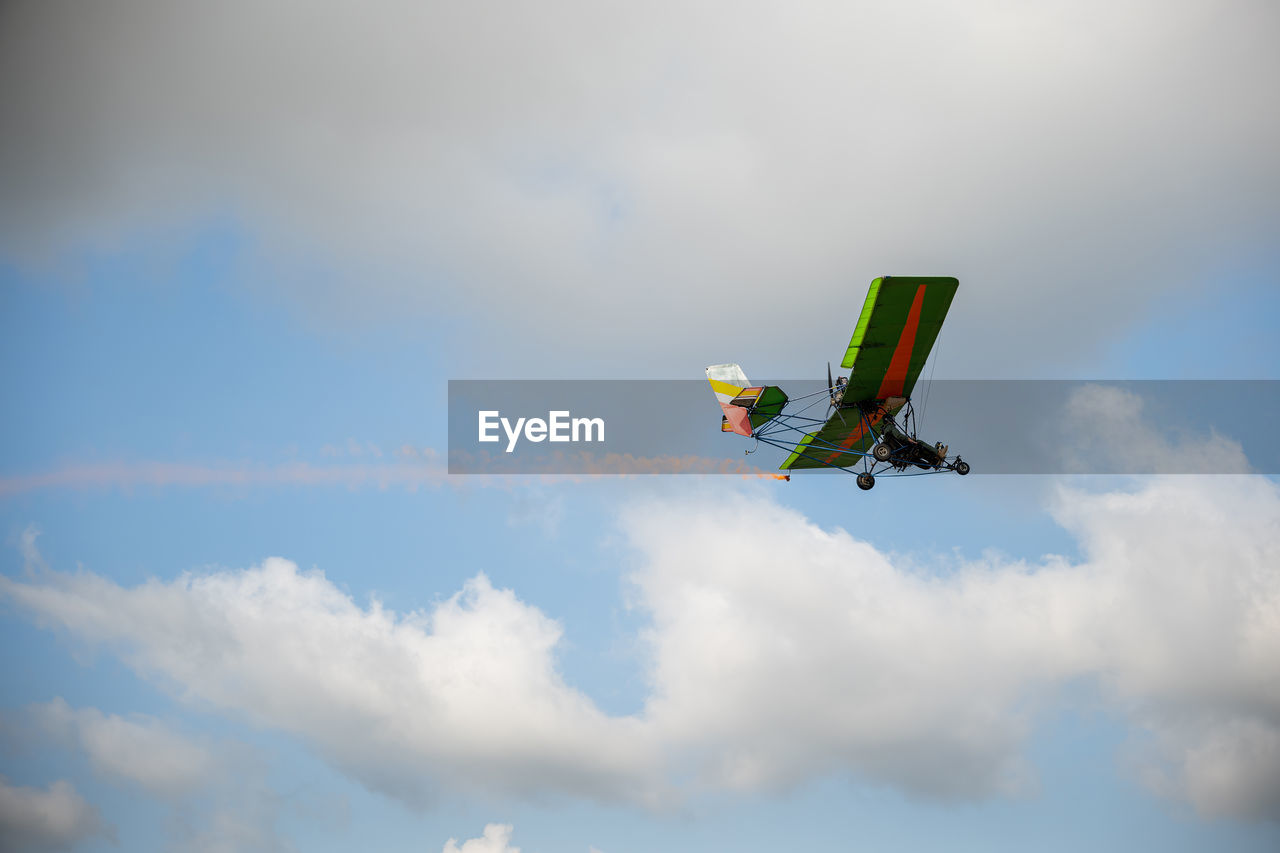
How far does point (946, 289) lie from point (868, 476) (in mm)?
9501

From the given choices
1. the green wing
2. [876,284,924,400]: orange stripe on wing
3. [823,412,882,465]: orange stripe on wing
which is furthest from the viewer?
[823,412,882,465]: orange stripe on wing

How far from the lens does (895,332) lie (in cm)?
4672

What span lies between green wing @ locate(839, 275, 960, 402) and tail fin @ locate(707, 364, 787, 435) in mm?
3817

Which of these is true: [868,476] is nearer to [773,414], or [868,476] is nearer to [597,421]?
[773,414]

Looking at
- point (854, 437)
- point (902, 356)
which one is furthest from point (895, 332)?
point (854, 437)

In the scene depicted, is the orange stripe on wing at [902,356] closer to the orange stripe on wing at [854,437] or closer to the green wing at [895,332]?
the green wing at [895,332]

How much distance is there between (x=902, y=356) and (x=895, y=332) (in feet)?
5.40

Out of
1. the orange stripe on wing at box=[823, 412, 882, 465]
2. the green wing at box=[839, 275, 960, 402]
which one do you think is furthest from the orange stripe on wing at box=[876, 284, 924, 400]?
the orange stripe on wing at box=[823, 412, 882, 465]

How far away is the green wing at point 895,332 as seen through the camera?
45.5 metres

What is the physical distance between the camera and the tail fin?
51.1 metres

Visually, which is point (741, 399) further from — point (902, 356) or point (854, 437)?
point (902, 356)

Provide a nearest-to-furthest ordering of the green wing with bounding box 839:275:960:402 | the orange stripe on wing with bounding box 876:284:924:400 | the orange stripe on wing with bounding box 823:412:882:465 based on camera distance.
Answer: the green wing with bounding box 839:275:960:402 → the orange stripe on wing with bounding box 876:284:924:400 → the orange stripe on wing with bounding box 823:412:882:465

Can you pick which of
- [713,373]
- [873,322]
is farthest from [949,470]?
[713,373]

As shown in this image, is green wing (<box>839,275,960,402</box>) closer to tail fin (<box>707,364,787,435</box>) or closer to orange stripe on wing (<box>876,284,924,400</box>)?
orange stripe on wing (<box>876,284,924,400</box>)
